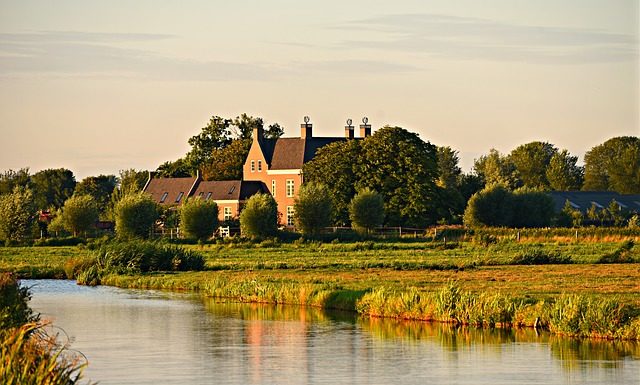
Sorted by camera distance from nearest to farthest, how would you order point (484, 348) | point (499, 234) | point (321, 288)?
point (484, 348) → point (321, 288) → point (499, 234)

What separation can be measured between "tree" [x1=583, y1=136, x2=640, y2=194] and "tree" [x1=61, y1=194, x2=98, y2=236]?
307 feet

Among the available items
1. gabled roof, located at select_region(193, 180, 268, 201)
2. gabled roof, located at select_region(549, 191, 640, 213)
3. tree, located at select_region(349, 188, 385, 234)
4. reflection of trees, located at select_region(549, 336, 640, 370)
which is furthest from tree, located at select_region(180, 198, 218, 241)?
reflection of trees, located at select_region(549, 336, 640, 370)

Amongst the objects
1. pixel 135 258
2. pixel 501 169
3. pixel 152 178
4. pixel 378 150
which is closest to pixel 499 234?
pixel 378 150

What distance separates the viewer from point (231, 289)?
52375mm

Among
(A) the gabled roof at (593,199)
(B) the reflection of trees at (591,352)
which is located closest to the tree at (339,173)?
(A) the gabled roof at (593,199)

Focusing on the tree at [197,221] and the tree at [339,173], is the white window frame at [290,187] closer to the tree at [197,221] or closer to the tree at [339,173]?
the tree at [339,173]

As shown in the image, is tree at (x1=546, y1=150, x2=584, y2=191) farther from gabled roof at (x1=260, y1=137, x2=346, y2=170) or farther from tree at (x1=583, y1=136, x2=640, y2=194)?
gabled roof at (x1=260, y1=137, x2=346, y2=170)

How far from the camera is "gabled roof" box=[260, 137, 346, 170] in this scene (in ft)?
393

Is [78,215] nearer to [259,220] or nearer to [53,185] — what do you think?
[259,220]

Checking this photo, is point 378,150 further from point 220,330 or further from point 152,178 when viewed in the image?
point 220,330

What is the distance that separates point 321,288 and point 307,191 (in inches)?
1853

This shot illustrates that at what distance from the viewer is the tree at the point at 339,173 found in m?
102

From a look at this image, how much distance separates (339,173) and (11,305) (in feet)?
247

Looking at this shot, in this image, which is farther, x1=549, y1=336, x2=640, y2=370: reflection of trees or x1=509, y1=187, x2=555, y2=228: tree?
x1=509, y1=187, x2=555, y2=228: tree
